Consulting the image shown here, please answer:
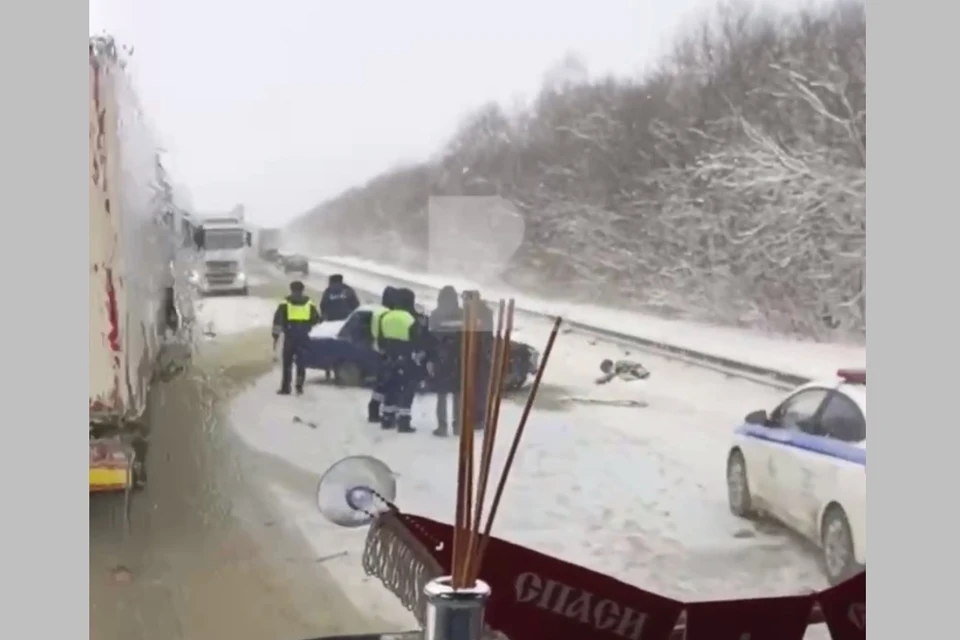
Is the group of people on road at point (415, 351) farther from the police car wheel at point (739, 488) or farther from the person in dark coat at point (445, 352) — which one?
the police car wheel at point (739, 488)

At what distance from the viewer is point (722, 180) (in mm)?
1410

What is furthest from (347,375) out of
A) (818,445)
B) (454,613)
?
(818,445)

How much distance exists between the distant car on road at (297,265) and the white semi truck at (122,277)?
16cm

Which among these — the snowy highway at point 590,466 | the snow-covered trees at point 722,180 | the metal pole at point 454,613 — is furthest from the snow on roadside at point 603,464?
the metal pole at point 454,613

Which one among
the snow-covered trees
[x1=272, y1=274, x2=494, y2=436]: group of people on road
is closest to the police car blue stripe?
the snow-covered trees

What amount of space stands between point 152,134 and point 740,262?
767 millimetres

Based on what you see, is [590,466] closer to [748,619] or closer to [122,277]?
[748,619]

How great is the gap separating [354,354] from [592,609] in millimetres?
431

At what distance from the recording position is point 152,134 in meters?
1.30

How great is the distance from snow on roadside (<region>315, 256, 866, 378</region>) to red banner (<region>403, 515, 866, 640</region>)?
300 mm

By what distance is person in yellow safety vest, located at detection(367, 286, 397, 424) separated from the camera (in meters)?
1.35

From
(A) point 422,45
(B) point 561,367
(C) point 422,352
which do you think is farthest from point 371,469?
(A) point 422,45

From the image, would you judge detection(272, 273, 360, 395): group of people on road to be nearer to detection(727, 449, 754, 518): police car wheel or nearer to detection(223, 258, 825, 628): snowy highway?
detection(223, 258, 825, 628): snowy highway

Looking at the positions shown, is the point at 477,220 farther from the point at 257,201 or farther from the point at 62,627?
the point at 62,627
